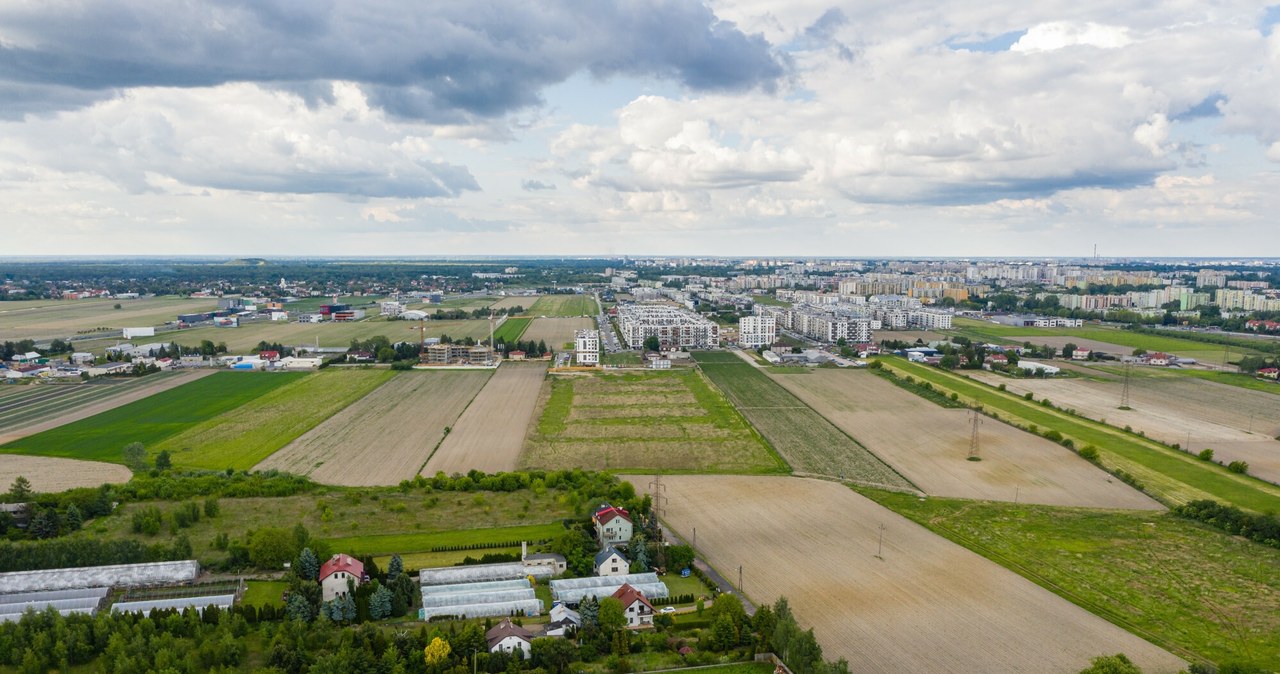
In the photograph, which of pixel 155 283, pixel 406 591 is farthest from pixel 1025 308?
pixel 155 283

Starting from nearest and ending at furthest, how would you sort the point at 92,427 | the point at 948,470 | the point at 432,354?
1. the point at 948,470
2. the point at 92,427
3. the point at 432,354

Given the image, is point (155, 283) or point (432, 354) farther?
point (155, 283)

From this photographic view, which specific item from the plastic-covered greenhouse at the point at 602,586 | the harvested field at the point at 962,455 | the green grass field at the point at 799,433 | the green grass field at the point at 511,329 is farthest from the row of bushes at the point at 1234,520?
the green grass field at the point at 511,329

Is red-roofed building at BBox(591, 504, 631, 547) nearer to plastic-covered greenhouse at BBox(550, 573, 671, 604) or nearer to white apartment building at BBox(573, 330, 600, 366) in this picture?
plastic-covered greenhouse at BBox(550, 573, 671, 604)

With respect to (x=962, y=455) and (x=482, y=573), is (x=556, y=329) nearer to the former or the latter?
(x=962, y=455)

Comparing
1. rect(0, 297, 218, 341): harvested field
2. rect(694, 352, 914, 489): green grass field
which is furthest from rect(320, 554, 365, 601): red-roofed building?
rect(0, 297, 218, 341): harvested field

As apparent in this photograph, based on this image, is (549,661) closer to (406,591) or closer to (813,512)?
(406,591)

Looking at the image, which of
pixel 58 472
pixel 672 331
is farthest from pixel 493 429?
pixel 672 331
